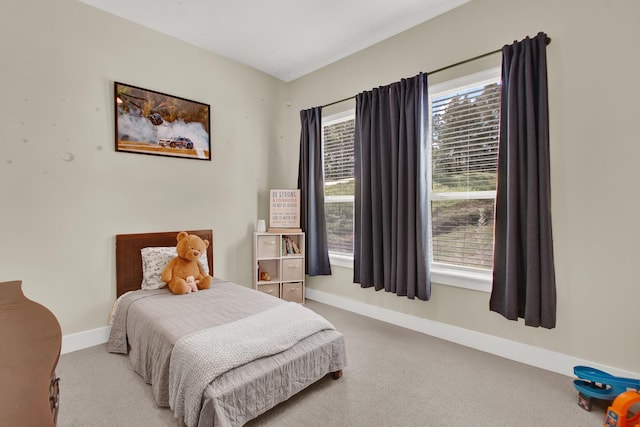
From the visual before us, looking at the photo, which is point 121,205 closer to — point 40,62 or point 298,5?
point 40,62

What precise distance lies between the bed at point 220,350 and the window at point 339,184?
1.36 metres

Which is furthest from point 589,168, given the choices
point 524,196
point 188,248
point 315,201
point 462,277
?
point 188,248

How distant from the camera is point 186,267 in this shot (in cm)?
265

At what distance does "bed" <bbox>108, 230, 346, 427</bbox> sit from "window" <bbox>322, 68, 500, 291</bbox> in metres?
1.28

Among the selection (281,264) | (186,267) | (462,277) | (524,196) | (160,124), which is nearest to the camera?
(524,196)

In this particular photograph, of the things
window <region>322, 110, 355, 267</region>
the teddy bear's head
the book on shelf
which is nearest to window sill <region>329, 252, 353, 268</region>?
window <region>322, 110, 355, 267</region>

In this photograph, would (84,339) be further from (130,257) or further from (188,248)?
(188,248)

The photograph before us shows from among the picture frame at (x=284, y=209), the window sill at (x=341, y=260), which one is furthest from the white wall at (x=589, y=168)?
the picture frame at (x=284, y=209)

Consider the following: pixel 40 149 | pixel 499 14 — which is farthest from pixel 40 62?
pixel 499 14

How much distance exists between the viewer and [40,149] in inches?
90.2

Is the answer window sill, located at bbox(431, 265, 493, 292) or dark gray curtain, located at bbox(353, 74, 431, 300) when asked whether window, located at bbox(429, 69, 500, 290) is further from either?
dark gray curtain, located at bbox(353, 74, 431, 300)

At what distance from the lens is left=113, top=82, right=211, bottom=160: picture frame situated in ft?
8.75

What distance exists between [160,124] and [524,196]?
10.2 feet

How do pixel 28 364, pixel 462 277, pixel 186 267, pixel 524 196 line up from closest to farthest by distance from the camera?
pixel 28 364 → pixel 524 196 → pixel 462 277 → pixel 186 267
